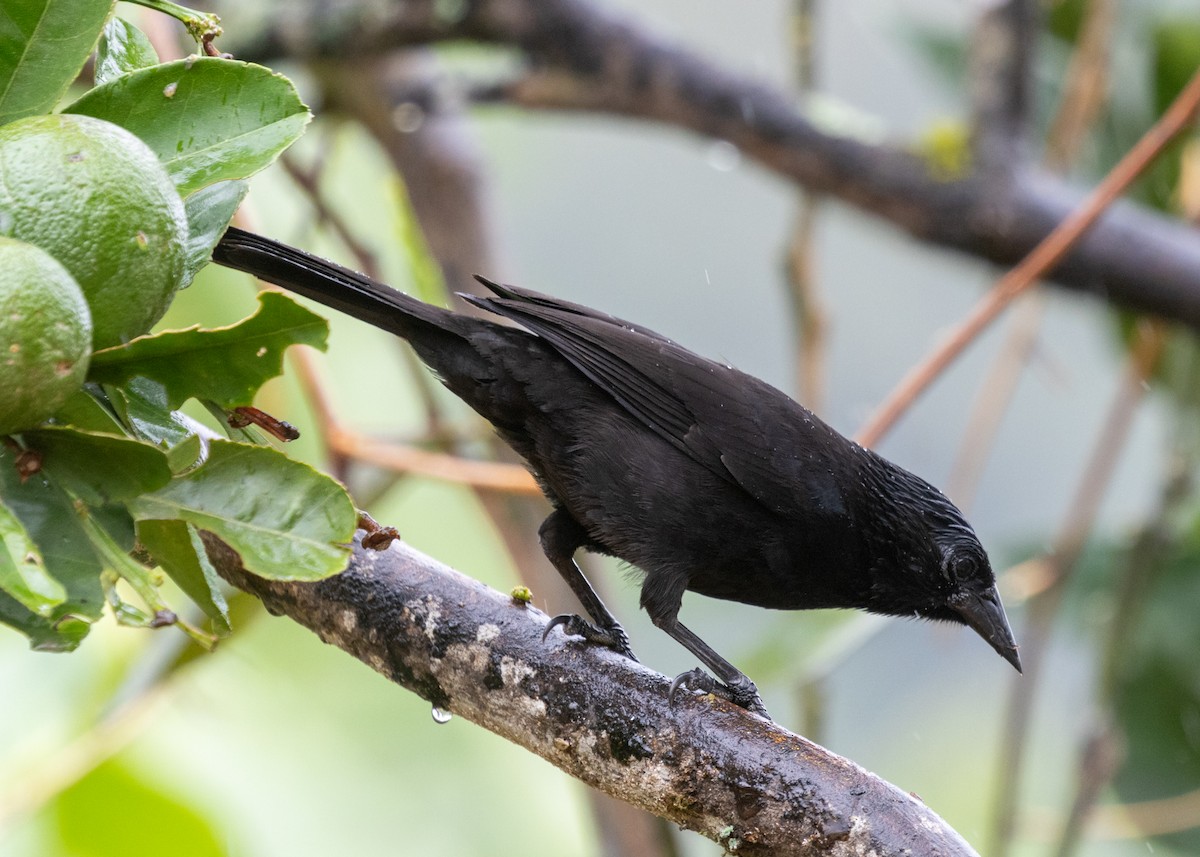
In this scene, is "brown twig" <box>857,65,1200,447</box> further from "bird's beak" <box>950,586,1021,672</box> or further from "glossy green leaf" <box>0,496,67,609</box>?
"glossy green leaf" <box>0,496,67,609</box>

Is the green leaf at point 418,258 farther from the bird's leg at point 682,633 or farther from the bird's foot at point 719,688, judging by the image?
the bird's foot at point 719,688

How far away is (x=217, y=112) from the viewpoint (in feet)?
5.07

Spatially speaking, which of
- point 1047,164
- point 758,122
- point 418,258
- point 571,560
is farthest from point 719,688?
point 1047,164

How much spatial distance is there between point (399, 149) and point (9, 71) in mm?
3540

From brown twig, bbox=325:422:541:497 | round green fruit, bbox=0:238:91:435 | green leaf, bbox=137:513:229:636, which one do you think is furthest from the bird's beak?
round green fruit, bbox=0:238:91:435

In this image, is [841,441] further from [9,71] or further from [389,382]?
[389,382]

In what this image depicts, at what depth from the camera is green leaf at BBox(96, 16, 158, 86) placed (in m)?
1.64

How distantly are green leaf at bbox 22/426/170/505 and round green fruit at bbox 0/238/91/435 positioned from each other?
52mm

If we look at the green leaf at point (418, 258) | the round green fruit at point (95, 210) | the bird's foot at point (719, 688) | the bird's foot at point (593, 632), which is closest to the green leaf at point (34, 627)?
the round green fruit at point (95, 210)

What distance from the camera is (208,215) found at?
5.22 ft

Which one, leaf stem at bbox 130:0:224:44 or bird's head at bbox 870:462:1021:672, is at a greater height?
leaf stem at bbox 130:0:224:44

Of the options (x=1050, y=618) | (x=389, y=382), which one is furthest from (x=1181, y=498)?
(x=389, y=382)

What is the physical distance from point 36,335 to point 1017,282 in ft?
9.26

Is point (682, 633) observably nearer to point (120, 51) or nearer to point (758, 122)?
point (120, 51)
